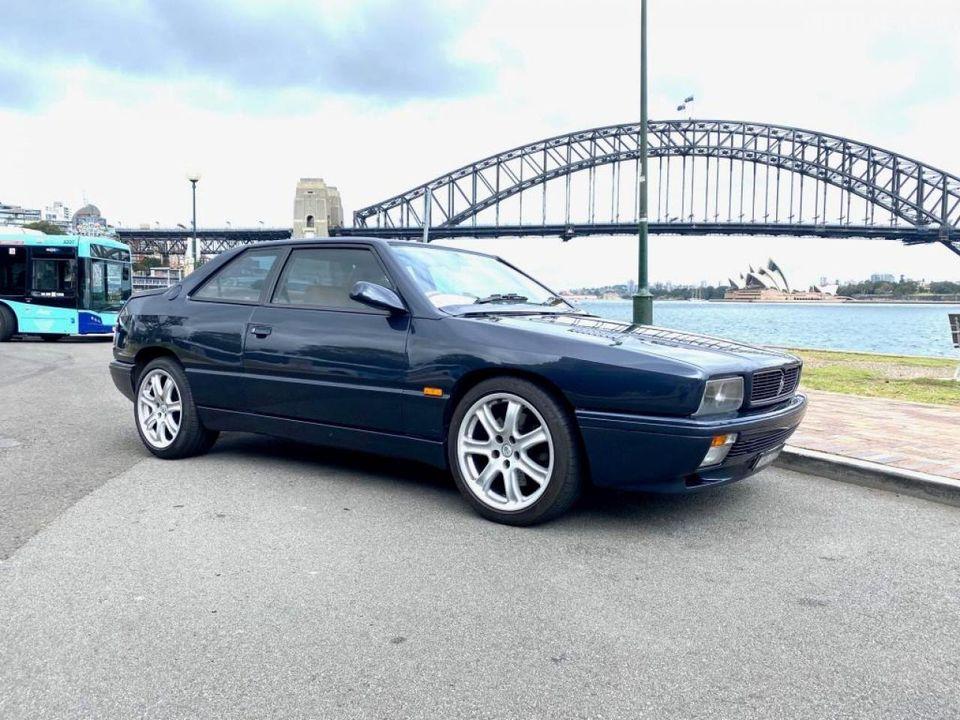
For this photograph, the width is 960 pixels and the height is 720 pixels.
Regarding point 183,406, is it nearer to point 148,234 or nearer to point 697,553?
point 697,553

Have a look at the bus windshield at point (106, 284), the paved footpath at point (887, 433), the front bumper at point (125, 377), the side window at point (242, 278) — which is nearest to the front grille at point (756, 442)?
the paved footpath at point (887, 433)

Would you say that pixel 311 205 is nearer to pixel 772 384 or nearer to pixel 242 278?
pixel 242 278

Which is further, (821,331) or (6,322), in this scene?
(821,331)

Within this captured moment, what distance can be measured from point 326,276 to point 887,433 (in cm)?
433

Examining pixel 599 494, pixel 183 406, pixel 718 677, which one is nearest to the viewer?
Result: pixel 718 677

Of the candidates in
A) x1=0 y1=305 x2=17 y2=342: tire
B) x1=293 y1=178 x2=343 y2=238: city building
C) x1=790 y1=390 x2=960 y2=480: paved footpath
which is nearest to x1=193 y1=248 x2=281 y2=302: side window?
x1=790 y1=390 x2=960 y2=480: paved footpath

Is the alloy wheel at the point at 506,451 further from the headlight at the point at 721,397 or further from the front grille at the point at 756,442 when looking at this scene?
the front grille at the point at 756,442

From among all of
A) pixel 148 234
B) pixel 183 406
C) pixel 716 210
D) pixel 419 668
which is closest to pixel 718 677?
pixel 419 668

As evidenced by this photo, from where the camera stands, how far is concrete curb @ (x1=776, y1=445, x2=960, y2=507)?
14.7 ft

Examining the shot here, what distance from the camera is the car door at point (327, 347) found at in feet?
14.0

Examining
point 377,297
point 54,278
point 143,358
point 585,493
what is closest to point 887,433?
point 585,493

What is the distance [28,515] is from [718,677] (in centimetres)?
335

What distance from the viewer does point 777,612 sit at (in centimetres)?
291

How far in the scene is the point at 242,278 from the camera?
201 inches
